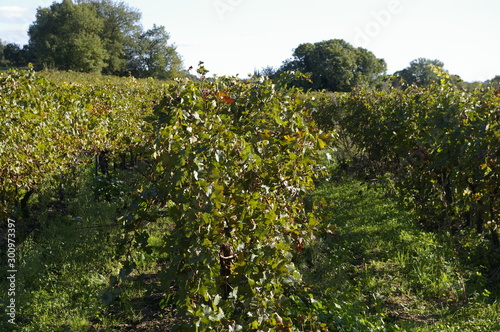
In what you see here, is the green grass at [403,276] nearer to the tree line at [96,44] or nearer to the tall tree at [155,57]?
the tree line at [96,44]

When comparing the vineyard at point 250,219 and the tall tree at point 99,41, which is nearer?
the vineyard at point 250,219

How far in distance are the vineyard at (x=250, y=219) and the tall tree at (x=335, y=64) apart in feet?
102

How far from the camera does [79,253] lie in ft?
18.1

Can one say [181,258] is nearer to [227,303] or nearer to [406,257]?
[227,303]

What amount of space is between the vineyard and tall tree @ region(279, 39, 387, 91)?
31.1 m

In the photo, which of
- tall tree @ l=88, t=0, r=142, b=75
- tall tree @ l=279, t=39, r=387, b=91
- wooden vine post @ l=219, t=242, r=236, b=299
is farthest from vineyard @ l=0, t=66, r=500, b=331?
tall tree @ l=88, t=0, r=142, b=75

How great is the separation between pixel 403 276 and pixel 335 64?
3618 cm

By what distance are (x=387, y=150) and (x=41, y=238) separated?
562 cm

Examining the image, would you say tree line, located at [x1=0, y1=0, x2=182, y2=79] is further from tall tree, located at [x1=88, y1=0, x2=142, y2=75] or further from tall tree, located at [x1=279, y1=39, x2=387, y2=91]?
tall tree, located at [x1=279, y1=39, x2=387, y2=91]

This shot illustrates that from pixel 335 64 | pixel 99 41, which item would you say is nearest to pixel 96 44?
pixel 99 41

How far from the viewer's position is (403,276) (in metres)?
4.93

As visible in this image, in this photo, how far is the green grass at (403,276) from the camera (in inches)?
158

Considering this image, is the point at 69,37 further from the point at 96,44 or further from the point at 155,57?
the point at 155,57

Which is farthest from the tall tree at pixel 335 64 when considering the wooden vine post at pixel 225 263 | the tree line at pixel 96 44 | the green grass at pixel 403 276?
the wooden vine post at pixel 225 263
